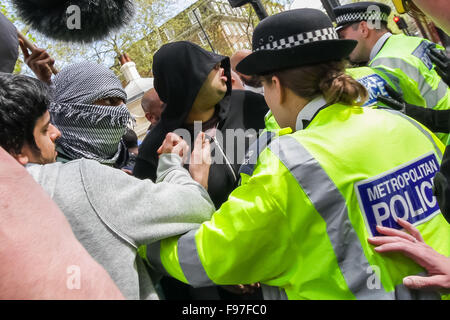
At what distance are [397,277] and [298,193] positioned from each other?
48 cm

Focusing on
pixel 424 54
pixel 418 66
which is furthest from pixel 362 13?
pixel 418 66

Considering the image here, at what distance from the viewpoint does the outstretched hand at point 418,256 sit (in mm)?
1282

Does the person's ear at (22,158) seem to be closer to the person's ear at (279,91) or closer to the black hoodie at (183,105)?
the black hoodie at (183,105)

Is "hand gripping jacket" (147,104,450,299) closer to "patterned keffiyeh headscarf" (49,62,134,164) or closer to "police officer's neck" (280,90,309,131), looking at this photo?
"police officer's neck" (280,90,309,131)

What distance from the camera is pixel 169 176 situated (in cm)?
163

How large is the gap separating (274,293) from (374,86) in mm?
1858

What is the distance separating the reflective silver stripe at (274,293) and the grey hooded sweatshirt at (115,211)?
0.42m

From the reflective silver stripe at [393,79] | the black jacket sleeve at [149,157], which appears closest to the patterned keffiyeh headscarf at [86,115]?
the black jacket sleeve at [149,157]

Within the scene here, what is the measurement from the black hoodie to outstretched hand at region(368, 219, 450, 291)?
1.09m

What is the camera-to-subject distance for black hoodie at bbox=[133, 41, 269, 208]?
7.63 ft

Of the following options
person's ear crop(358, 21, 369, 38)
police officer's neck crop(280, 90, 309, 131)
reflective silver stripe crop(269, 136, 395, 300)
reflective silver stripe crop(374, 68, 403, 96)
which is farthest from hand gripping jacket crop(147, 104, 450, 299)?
person's ear crop(358, 21, 369, 38)

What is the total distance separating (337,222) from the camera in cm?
128
